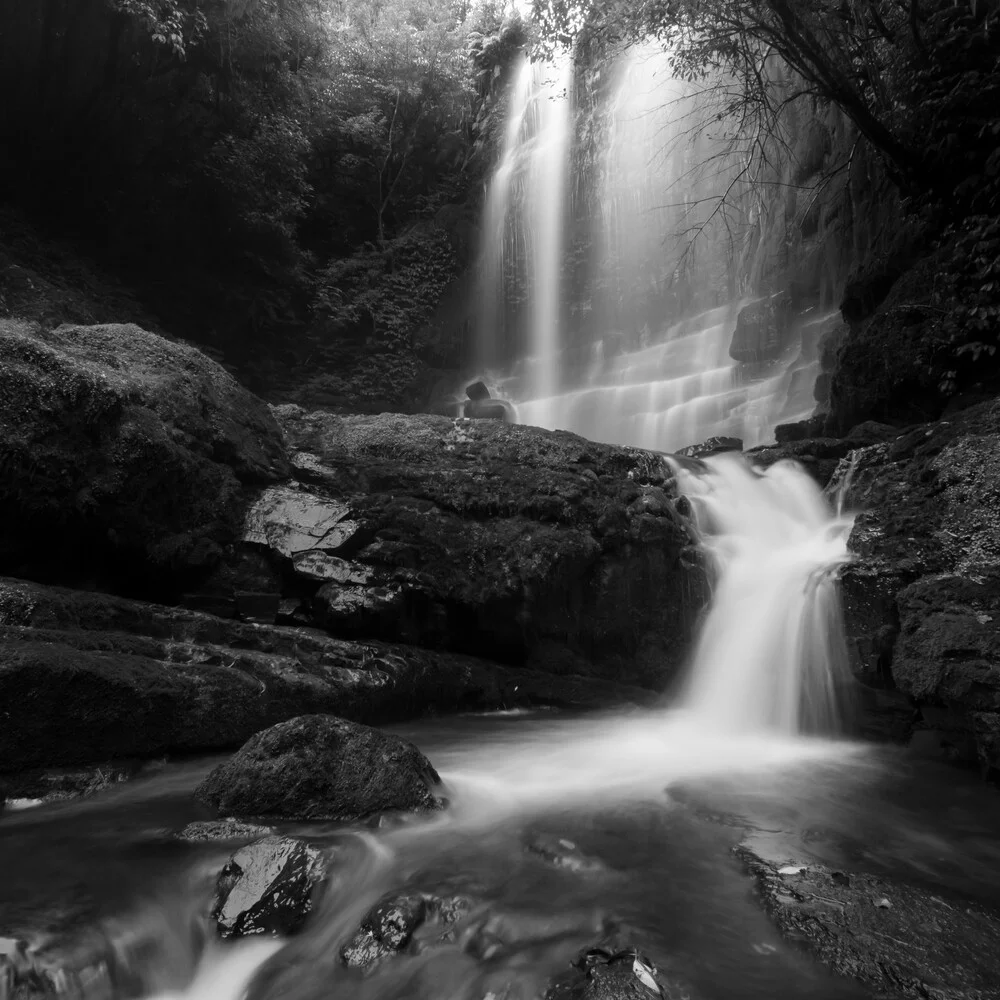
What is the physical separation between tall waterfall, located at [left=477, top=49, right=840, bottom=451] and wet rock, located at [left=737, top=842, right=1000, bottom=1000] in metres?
12.3

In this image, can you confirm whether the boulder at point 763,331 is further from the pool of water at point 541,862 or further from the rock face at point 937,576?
the pool of water at point 541,862

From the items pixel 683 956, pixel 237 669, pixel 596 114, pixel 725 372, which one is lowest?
pixel 683 956

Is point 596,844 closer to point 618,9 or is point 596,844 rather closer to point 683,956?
point 683,956

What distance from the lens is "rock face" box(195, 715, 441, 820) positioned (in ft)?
11.8

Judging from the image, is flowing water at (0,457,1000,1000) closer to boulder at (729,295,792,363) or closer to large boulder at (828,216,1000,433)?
large boulder at (828,216,1000,433)

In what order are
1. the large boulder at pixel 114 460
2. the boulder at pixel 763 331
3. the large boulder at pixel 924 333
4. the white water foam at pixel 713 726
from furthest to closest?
the boulder at pixel 763 331 → the large boulder at pixel 924 333 → the large boulder at pixel 114 460 → the white water foam at pixel 713 726

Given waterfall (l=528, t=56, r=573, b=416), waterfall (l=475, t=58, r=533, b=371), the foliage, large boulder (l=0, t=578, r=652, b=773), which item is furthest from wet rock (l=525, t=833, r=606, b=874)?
waterfall (l=475, t=58, r=533, b=371)

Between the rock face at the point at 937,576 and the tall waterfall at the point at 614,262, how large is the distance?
8024mm

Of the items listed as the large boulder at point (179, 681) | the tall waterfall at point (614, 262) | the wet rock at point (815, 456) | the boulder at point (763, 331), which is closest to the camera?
the large boulder at point (179, 681)

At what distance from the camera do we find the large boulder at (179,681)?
151 inches

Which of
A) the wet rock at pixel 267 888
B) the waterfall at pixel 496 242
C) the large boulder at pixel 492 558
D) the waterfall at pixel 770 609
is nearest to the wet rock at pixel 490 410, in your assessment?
the waterfall at pixel 496 242

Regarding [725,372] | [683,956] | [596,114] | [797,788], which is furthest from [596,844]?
[596,114]

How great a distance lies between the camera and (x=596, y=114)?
21.0 m

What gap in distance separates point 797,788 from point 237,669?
12.8ft
